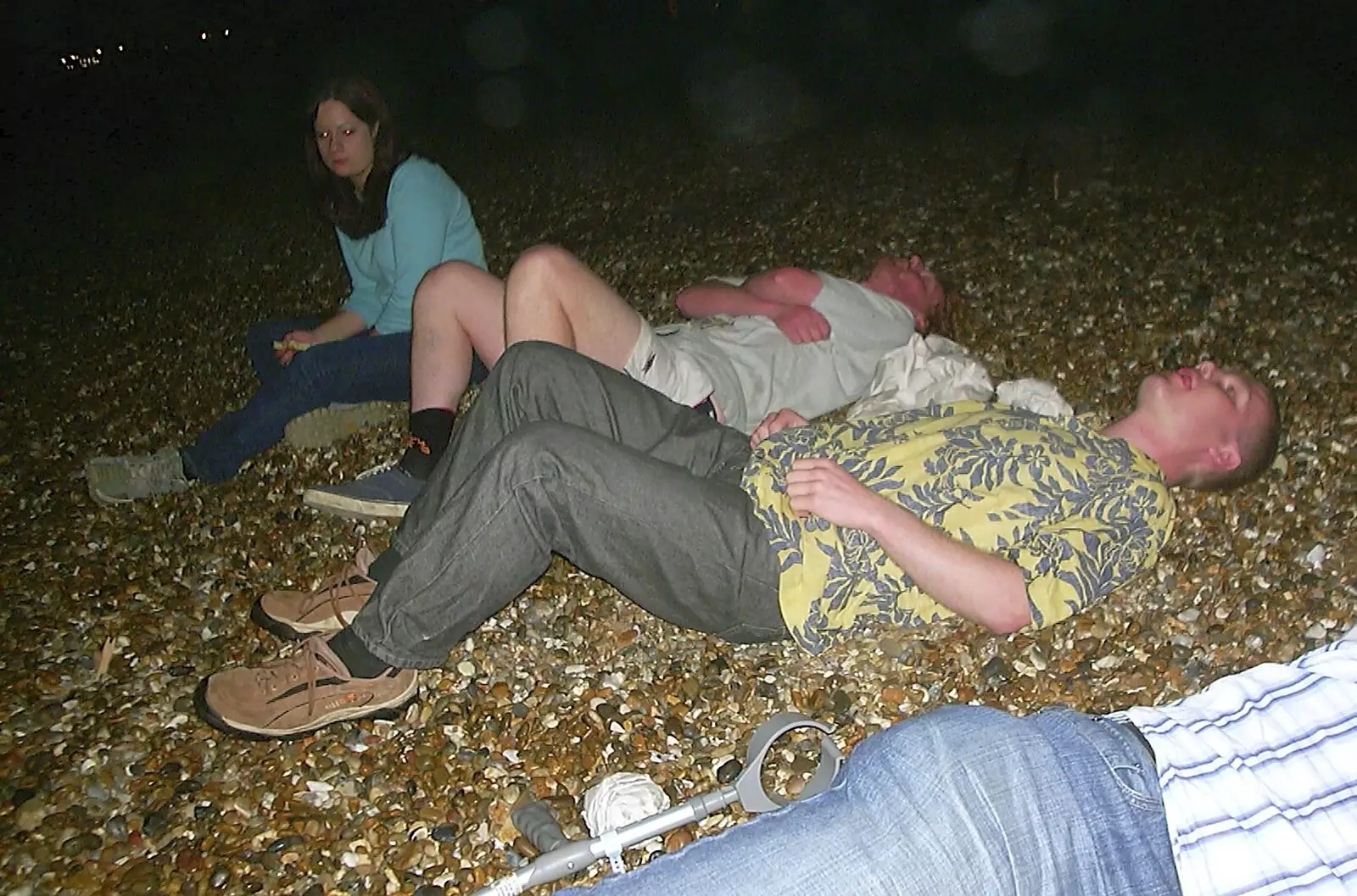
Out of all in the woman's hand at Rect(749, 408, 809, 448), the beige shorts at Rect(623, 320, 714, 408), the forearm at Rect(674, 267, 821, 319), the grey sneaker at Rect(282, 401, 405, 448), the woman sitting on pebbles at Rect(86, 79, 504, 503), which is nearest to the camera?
the woman's hand at Rect(749, 408, 809, 448)

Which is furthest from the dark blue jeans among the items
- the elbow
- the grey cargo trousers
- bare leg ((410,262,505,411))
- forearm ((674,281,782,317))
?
the elbow

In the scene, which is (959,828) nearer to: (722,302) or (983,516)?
(983,516)

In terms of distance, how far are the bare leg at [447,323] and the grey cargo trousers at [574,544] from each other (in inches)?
38.0

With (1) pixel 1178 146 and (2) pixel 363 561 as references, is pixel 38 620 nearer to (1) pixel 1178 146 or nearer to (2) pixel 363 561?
(2) pixel 363 561

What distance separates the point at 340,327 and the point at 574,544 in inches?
83.1

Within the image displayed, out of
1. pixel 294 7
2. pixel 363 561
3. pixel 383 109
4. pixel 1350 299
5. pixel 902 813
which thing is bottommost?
pixel 1350 299

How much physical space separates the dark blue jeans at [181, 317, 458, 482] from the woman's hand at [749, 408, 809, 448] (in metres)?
1.46

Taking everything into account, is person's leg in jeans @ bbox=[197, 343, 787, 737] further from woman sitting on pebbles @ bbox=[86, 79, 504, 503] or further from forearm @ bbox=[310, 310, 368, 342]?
forearm @ bbox=[310, 310, 368, 342]

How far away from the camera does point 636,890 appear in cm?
163

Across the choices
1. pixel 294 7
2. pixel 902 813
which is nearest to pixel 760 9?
pixel 294 7

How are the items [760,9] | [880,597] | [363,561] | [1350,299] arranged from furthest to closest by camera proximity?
[760,9]
[1350,299]
[363,561]
[880,597]

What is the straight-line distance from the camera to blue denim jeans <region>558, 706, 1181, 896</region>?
1647 millimetres

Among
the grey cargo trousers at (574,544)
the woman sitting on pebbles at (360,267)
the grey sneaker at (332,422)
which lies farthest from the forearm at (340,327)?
the grey cargo trousers at (574,544)

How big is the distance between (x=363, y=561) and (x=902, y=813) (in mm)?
1960
